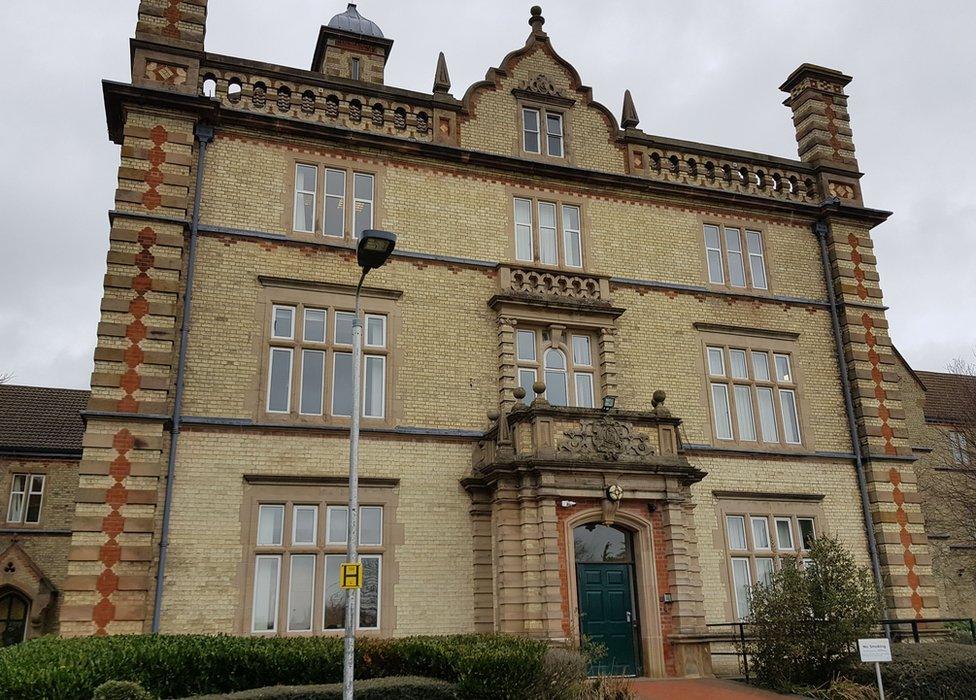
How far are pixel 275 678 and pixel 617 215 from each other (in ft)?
44.1

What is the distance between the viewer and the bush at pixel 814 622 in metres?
14.8

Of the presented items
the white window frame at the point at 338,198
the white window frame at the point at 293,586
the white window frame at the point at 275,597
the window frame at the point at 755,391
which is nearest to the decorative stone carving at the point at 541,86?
the white window frame at the point at 338,198

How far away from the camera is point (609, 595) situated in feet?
55.1

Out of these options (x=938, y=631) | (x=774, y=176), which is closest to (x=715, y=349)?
(x=774, y=176)

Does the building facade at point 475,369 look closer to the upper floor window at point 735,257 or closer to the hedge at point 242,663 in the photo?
the upper floor window at point 735,257

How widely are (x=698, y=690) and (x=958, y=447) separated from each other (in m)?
23.9

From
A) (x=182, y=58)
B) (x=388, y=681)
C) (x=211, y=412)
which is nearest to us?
(x=388, y=681)

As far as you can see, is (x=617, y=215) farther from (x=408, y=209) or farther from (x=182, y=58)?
(x=182, y=58)

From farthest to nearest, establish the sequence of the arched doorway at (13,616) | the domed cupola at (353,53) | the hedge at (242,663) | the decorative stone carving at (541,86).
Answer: the arched doorway at (13,616) < the domed cupola at (353,53) < the decorative stone carving at (541,86) < the hedge at (242,663)

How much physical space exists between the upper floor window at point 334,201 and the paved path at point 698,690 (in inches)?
428

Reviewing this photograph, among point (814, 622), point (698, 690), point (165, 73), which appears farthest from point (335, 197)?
point (814, 622)

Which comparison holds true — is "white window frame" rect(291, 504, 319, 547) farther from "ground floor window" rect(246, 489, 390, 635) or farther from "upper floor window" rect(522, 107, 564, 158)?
"upper floor window" rect(522, 107, 564, 158)

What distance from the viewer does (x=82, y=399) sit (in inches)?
1395

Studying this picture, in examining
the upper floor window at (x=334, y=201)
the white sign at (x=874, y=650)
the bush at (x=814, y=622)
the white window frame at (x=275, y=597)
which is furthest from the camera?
the upper floor window at (x=334, y=201)
